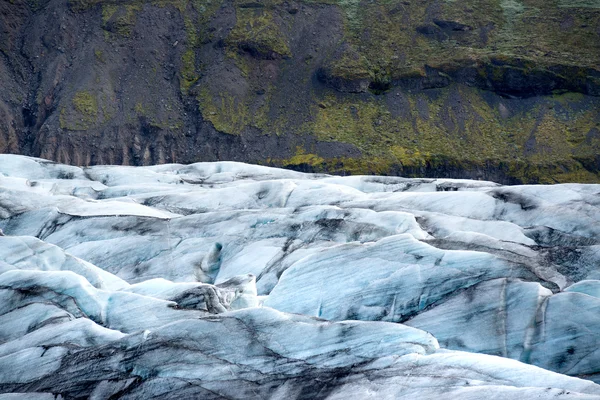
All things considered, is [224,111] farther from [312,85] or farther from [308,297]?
[308,297]

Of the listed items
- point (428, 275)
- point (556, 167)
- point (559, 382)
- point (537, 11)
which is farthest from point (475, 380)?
point (537, 11)

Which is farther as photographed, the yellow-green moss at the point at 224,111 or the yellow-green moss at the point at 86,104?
the yellow-green moss at the point at 224,111

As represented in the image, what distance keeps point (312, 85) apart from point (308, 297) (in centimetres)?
7806

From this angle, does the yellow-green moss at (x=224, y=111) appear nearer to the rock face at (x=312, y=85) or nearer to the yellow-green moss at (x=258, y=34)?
the rock face at (x=312, y=85)

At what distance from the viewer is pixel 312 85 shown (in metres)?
102

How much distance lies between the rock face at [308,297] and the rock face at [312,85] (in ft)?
170

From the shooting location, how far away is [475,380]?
→ 679 inches

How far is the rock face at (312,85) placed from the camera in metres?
93.2

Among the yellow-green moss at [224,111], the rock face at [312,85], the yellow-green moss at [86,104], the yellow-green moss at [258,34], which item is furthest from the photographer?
the yellow-green moss at [258,34]

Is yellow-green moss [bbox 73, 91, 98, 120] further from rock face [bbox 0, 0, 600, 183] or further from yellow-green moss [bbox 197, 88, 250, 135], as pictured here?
yellow-green moss [bbox 197, 88, 250, 135]

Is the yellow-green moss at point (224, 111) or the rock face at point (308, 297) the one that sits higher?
the rock face at point (308, 297)

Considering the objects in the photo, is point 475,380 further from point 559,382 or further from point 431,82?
point 431,82

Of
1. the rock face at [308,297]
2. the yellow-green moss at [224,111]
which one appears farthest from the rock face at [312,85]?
the rock face at [308,297]

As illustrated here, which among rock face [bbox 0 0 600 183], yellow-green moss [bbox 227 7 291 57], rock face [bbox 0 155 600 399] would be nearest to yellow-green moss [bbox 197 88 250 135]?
rock face [bbox 0 0 600 183]
